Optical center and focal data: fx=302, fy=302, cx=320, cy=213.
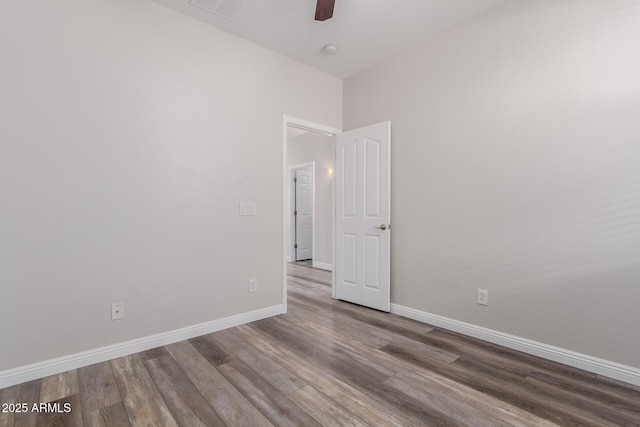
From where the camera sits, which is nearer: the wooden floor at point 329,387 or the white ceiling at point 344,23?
the wooden floor at point 329,387

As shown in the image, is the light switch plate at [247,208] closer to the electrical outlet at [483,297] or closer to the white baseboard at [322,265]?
the electrical outlet at [483,297]

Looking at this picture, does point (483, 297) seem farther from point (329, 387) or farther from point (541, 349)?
point (329, 387)

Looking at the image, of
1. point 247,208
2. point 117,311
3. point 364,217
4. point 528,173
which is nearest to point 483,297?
point 528,173

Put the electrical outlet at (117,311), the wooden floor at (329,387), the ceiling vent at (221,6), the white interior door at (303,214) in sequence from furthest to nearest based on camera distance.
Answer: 1. the white interior door at (303,214)
2. the ceiling vent at (221,6)
3. the electrical outlet at (117,311)
4. the wooden floor at (329,387)

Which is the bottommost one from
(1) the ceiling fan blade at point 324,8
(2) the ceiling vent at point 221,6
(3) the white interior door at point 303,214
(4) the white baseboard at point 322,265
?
(4) the white baseboard at point 322,265

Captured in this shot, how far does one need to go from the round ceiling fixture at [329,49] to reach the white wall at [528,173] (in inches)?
27.9

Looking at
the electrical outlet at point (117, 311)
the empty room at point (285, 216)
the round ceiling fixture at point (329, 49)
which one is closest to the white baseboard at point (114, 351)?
the empty room at point (285, 216)

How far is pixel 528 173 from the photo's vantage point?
2.36 metres

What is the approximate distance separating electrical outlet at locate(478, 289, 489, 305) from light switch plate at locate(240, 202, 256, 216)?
2221mm

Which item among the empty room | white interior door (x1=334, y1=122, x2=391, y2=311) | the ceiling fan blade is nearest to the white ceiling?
the empty room

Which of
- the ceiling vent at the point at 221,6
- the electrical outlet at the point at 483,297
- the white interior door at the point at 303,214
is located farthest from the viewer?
the white interior door at the point at 303,214

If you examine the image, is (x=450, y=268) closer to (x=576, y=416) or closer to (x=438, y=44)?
(x=576, y=416)

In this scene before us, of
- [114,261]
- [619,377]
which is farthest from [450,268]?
[114,261]

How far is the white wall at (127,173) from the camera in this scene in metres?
1.97
